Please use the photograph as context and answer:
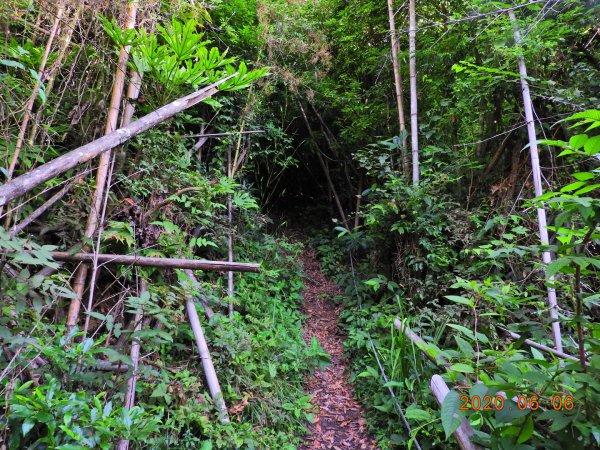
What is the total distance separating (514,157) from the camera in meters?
3.23

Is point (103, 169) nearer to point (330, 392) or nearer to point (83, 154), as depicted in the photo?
point (83, 154)

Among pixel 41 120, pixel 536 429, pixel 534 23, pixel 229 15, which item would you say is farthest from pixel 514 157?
pixel 41 120

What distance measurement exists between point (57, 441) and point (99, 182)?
5.00 feet

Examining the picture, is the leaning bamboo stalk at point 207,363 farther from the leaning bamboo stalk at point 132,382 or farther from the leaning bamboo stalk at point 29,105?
the leaning bamboo stalk at point 29,105

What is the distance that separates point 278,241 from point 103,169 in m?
2.72

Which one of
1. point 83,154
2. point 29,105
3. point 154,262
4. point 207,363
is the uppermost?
point 29,105

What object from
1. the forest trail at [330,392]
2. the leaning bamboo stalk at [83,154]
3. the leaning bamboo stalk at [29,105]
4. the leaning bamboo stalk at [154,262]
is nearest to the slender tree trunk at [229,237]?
the leaning bamboo stalk at [154,262]

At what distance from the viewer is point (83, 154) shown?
5.83 ft

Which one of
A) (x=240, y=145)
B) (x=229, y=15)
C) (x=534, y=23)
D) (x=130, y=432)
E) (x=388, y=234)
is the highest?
(x=229, y=15)

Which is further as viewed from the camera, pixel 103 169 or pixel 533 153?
pixel 533 153

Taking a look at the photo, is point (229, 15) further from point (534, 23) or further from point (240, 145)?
point (534, 23)

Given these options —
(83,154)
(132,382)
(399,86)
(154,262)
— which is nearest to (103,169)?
(83,154)

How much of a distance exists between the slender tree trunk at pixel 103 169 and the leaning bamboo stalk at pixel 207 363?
725mm

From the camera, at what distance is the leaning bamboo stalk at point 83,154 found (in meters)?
1.47
